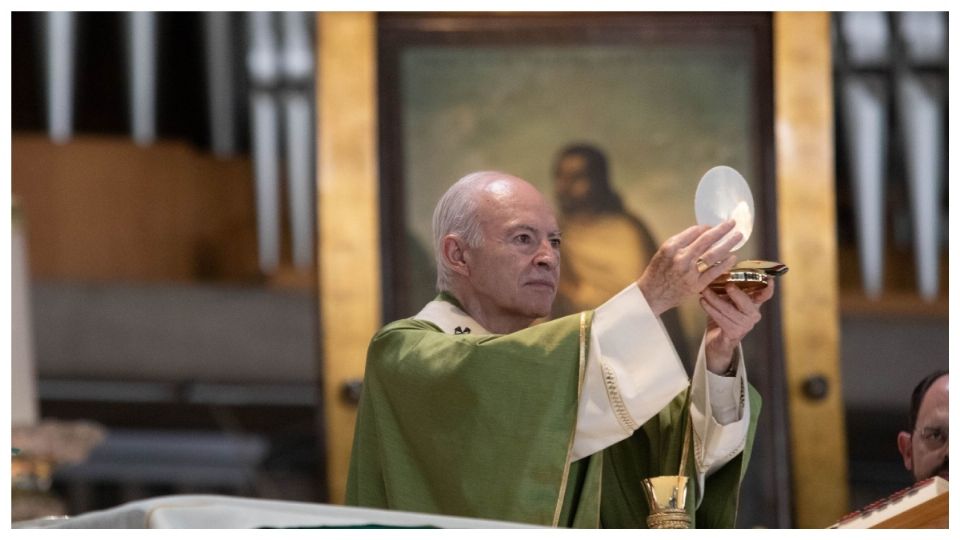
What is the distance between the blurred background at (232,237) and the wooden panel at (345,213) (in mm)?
37

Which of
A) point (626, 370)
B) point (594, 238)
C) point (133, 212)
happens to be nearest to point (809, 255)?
point (594, 238)

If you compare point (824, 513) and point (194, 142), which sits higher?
point (194, 142)

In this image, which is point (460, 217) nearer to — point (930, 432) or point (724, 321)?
point (724, 321)

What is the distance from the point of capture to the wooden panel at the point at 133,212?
827 cm

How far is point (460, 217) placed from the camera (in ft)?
13.5

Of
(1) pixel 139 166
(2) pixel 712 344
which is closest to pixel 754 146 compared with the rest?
(1) pixel 139 166

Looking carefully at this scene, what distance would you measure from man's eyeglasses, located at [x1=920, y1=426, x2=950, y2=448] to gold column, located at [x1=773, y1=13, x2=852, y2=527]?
11.7ft

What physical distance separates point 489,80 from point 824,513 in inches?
91.8

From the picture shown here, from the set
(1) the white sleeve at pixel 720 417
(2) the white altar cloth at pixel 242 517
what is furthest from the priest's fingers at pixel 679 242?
(2) the white altar cloth at pixel 242 517

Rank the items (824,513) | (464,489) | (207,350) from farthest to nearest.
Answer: (207,350) < (824,513) < (464,489)

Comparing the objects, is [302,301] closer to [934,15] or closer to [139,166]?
[139,166]

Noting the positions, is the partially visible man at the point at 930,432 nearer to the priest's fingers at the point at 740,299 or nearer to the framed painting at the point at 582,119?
the priest's fingers at the point at 740,299

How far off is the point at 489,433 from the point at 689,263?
0.55 meters

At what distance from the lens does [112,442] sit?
316 inches
